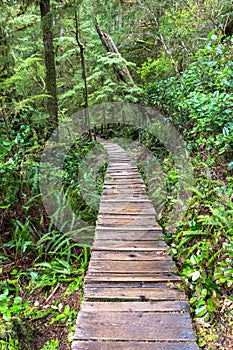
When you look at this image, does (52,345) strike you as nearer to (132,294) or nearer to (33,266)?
(132,294)

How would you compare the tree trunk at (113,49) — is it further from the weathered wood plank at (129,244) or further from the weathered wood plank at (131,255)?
the weathered wood plank at (131,255)

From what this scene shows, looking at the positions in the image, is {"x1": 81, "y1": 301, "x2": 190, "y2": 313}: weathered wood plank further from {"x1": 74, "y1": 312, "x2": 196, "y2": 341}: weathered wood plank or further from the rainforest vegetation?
the rainforest vegetation

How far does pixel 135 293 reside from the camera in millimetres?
2637

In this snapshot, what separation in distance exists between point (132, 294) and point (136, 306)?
166 mm

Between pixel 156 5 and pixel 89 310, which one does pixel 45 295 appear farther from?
pixel 156 5

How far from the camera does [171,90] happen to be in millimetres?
7379

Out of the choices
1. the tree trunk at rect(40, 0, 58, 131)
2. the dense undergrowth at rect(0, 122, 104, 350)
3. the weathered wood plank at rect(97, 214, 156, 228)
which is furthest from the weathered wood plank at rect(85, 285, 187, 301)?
the tree trunk at rect(40, 0, 58, 131)

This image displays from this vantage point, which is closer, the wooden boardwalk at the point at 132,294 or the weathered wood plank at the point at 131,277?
the wooden boardwalk at the point at 132,294

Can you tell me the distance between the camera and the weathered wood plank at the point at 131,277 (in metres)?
2.82

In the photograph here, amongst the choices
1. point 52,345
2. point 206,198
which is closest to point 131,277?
point 52,345

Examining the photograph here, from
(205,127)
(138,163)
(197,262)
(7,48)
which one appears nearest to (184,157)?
(205,127)

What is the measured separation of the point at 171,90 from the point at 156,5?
10.2ft

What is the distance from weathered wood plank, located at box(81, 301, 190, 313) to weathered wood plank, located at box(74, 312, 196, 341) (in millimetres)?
50

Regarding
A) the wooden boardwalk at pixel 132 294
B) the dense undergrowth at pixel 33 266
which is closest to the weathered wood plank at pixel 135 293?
the wooden boardwalk at pixel 132 294
